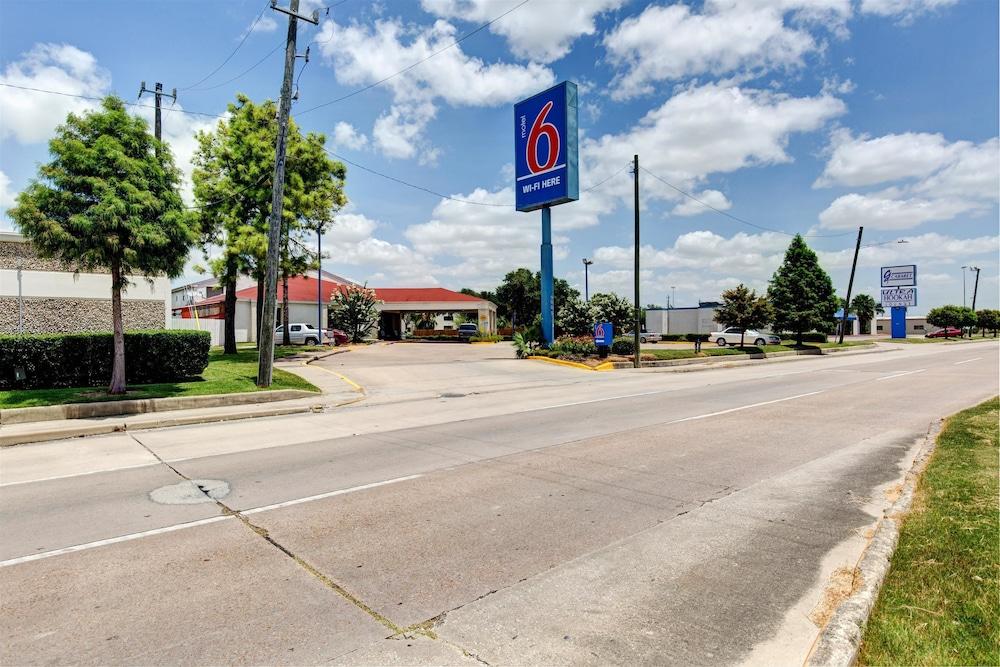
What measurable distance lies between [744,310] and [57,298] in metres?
35.9

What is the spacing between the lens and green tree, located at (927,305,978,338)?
75.2m

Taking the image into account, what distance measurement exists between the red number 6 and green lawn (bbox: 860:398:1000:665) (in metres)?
25.5

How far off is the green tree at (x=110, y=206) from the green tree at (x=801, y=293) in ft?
136

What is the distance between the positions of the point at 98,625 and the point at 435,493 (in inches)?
134

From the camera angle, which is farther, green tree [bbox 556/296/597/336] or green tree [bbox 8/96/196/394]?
green tree [bbox 556/296/597/336]

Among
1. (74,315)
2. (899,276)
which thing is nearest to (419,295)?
(74,315)

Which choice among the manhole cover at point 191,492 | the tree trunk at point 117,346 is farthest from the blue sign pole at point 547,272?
the manhole cover at point 191,492

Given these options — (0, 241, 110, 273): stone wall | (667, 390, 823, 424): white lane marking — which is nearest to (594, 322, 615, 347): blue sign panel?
(667, 390, 823, 424): white lane marking

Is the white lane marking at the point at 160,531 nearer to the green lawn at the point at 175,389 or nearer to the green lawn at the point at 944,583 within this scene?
the green lawn at the point at 944,583

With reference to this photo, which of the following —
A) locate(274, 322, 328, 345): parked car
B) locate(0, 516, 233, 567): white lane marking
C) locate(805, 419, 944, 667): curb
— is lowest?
locate(0, 516, 233, 567): white lane marking

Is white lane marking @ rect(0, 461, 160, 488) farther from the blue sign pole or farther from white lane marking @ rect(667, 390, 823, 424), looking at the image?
the blue sign pole

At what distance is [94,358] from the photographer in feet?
48.8

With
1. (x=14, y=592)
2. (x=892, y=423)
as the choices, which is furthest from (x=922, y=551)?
(x=892, y=423)

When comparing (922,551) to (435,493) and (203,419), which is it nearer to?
(435,493)
